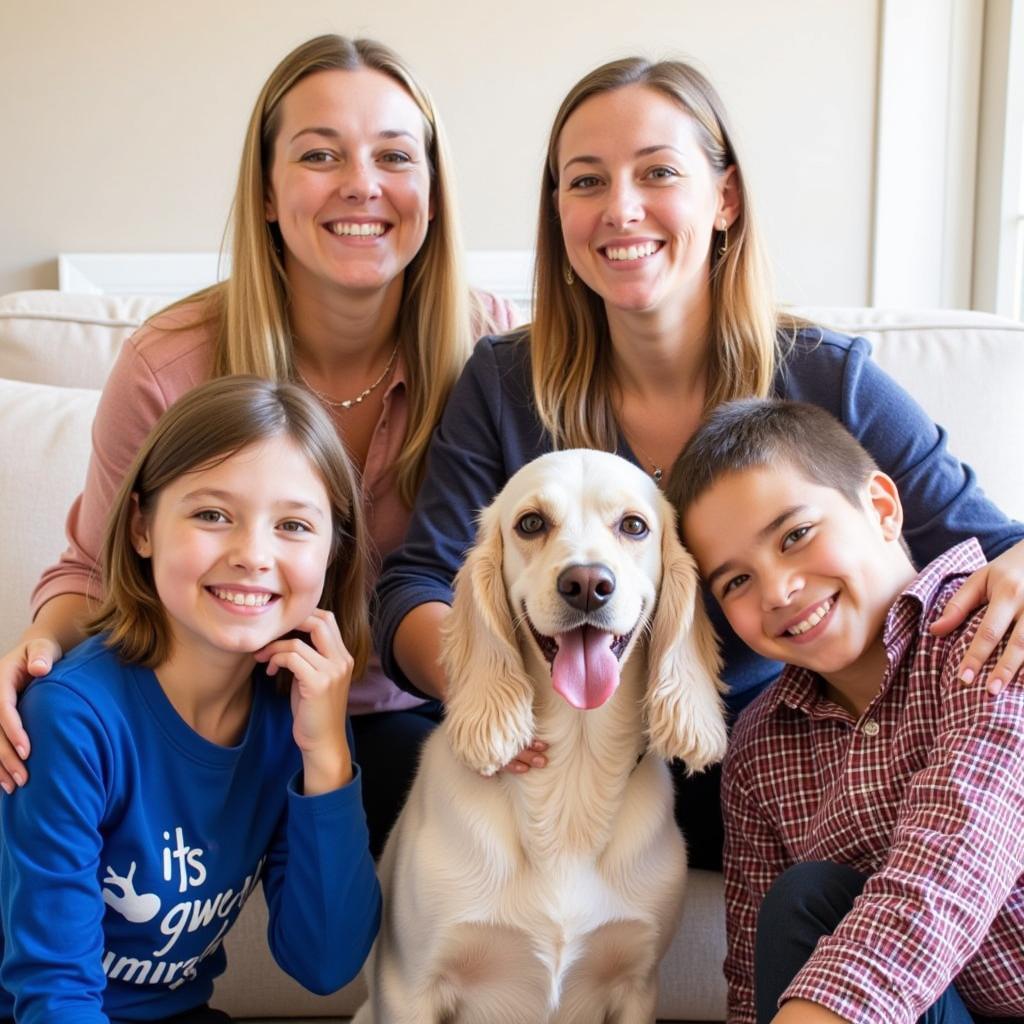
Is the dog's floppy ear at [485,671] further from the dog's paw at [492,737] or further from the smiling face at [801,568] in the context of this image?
the smiling face at [801,568]

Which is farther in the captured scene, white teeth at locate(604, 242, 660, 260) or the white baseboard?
the white baseboard

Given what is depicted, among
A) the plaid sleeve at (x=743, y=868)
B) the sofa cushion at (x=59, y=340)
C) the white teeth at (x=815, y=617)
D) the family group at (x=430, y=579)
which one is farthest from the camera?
the sofa cushion at (x=59, y=340)

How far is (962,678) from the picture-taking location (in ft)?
4.55

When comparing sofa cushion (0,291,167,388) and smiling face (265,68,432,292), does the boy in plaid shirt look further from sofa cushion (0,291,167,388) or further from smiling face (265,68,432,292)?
sofa cushion (0,291,167,388)

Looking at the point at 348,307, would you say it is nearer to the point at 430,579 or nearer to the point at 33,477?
the point at 430,579

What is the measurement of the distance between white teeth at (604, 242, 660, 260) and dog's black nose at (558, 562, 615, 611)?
2.06 feet

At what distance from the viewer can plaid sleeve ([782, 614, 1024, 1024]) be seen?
1.22 meters

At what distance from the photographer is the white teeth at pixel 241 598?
5.05 ft

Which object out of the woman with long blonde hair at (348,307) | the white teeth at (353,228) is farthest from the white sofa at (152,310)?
the white teeth at (353,228)

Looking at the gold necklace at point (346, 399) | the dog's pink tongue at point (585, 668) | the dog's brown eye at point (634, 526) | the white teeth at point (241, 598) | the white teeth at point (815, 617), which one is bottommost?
the dog's pink tongue at point (585, 668)

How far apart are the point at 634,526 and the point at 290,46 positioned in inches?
90.1

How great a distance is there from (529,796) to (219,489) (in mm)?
508

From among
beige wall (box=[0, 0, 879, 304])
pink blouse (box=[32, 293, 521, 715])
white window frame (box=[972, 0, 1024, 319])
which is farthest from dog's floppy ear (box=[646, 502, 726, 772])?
white window frame (box=[972, 0, 1024, 319])

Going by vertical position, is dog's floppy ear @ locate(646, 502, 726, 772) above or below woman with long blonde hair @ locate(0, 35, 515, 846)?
below
